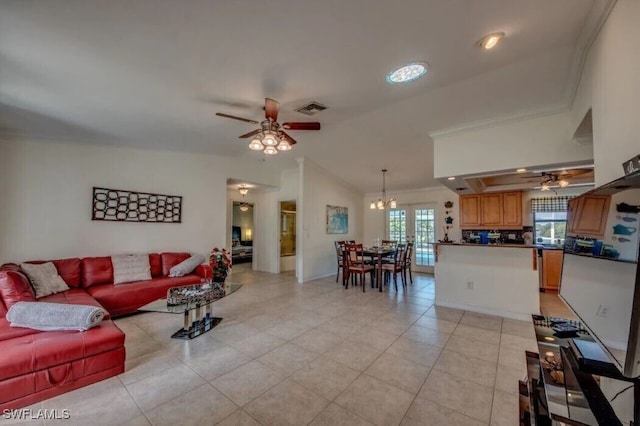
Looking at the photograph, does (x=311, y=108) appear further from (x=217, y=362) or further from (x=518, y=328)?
(x=518, y=328)

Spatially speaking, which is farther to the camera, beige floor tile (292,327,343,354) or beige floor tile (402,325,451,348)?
beige floor tile (402,325,451,348)

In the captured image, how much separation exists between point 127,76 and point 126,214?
287 cm

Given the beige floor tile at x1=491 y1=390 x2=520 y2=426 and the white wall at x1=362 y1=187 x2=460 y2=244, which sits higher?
the white wall at x1=362 y1=187 x2=460 y2=244

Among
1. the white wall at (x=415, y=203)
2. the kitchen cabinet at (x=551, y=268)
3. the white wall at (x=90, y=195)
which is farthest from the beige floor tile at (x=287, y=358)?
the white wall at (x=415, y=203)

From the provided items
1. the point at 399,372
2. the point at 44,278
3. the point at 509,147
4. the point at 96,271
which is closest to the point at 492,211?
the point at 509,147

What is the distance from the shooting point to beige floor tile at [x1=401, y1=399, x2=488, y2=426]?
5.92 feet

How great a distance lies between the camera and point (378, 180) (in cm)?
734

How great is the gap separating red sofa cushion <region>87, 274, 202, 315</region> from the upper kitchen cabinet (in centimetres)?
642

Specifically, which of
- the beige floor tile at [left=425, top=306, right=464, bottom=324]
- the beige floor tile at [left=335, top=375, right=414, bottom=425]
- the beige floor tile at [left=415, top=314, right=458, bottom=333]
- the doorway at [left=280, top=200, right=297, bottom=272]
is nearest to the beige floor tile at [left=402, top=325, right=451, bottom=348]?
the beige floor tile at [left=415, top=314, right=458, bottom=333]

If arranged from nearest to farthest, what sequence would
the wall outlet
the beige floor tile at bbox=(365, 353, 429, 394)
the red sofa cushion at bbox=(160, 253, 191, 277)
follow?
the wall outlet < the beige floor tile at bbox=(365, 353, 429, 394) < the red sofa cushion at bbox=(160, 253, 191, 277)

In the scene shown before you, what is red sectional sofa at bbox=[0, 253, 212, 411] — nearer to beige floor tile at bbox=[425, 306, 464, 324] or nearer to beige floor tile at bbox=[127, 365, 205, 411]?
beige floor tile at bbox=[127, 365, 205, 411]

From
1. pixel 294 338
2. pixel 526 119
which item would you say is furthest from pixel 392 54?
pixel 294 338

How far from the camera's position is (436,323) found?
143 inches

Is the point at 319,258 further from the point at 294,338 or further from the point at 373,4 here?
the point at 373,4
